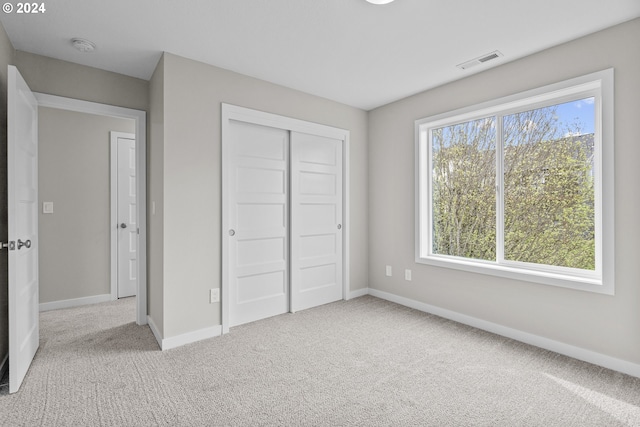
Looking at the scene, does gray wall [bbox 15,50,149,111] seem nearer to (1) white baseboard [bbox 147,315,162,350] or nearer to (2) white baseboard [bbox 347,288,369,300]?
(1) white baseboard [bbox 147,315,162,350]

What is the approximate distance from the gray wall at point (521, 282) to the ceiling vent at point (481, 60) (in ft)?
0.71

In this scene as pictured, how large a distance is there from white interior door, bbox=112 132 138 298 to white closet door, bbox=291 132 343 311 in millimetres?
2200

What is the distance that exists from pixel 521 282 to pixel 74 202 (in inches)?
190

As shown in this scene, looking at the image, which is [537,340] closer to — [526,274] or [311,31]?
[526,274]

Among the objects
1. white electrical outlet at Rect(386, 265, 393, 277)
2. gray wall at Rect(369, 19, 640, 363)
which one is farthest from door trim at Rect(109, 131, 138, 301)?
white electrical outlet at Rect(386, 265, 393, 277)

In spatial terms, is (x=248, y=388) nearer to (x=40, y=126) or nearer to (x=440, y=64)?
(x=440, y=64)

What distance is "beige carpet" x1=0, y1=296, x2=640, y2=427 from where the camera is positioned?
1.81 m

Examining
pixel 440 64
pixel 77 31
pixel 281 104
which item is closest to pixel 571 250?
pixel 440 64

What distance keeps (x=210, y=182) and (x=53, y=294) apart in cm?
252

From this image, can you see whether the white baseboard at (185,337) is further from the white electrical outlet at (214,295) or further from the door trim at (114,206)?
the door trim at (114,206)

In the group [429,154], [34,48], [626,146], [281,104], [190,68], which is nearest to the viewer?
[626,146]

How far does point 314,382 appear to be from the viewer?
2.17 metres

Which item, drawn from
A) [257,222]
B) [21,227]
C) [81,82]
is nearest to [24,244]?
[21,227]

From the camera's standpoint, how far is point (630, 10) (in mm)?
2104
